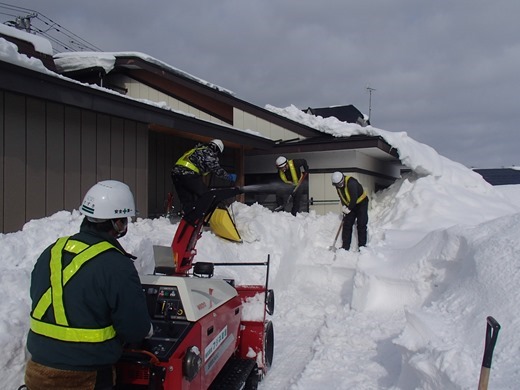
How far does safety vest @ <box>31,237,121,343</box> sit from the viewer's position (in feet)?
7.41

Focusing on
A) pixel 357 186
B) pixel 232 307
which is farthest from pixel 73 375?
pixel 357 186

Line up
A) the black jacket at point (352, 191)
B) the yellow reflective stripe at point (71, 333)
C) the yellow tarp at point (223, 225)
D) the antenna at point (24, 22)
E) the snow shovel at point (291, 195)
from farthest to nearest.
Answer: the antenna at point (24, 22) < the snow shovel at point (291, 195) < the black jacket at point (352, 191) < the yellow tarp at point (223, 225) < the yellow reflective stripe at point (71, 333)

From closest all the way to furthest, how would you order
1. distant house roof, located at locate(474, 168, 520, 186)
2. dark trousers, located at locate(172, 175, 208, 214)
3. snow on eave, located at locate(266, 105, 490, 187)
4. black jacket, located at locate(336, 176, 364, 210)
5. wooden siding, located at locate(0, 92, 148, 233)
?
1. wooden siding, located at locate(0, 92, 148, 233)
2. dark trousers, located at locate(172, 175, 208, 214)
3. black jacket, located at locate(336, 176, 364, 210)
4. snow on eave, located at locate(266, 105, 490, 187)
5. distant house roof, located at locate(474, 168, 520, 186)

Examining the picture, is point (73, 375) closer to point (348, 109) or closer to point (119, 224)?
point (119, 224)

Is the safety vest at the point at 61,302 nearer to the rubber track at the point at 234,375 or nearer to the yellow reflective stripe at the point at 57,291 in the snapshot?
the yellow reflective stripe at the point at 57,291

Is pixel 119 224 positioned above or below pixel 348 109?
below

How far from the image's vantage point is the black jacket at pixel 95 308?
2254mm

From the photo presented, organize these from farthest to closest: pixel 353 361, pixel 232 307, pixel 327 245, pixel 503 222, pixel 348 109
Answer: pixel 348 109, pixel 327 245, pixel 503 222, pixel 353 361, pixel 232 307

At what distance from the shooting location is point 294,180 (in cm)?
1091

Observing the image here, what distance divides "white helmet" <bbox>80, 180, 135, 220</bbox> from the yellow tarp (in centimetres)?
487

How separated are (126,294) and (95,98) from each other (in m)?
4.69

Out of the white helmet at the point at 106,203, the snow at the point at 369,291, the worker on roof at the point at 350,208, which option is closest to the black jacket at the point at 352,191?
the worker on roof at the point at 350,208

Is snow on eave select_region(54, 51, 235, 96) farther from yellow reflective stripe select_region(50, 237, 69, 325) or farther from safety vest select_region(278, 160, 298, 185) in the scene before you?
yellow reflective stripe select_region(50, 237, 69, 325)

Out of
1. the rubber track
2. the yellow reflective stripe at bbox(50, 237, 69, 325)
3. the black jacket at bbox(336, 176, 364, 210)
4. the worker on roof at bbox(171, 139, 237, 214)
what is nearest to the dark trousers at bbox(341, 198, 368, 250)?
the black jacket at bbox(336, 176, 364, 210)
